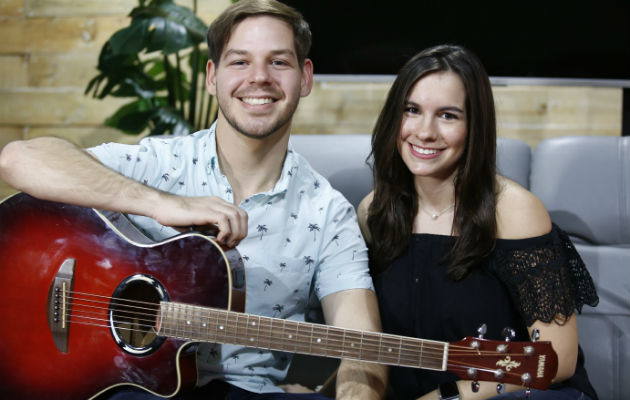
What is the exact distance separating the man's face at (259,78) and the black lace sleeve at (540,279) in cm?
58

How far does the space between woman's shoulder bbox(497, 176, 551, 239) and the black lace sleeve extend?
26 millimetres

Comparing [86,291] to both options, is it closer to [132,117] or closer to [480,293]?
[480,293]

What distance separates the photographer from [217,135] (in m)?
1.41

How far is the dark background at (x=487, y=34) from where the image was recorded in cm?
225

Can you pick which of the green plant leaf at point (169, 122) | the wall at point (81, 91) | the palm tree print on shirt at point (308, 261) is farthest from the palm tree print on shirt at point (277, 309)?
the wall at point (81, 91)

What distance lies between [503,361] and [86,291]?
0.80 m

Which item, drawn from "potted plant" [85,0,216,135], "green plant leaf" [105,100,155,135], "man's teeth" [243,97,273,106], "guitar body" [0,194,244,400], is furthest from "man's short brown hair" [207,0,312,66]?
"green plant leaf" [105,100,155,135]

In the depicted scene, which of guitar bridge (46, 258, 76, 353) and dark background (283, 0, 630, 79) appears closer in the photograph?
guitar bridge (46, 258, 76, 353)

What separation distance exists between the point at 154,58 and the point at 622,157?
175 cm

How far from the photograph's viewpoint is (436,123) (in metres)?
1.37

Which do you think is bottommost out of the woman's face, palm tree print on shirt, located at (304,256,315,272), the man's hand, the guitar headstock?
the guitar headstock

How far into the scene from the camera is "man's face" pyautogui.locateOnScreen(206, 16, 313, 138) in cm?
129

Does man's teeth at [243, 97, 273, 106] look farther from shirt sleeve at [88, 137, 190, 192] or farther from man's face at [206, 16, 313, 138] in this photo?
shirt sleeve at [88, 137, 190, 192]

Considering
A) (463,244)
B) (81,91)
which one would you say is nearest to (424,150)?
(463,244)
